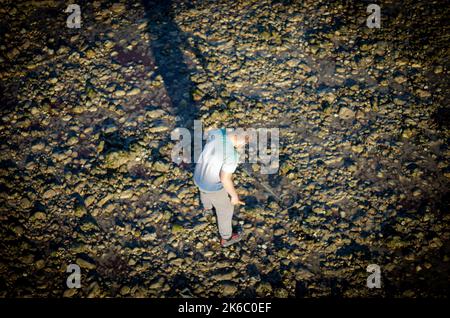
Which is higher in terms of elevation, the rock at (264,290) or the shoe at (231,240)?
the shoe at (231,240)

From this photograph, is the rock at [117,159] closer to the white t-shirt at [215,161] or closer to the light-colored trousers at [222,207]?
the light-colored trousers at [222,207]

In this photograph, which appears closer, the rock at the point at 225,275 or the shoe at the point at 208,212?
the rock at the point at 225,275

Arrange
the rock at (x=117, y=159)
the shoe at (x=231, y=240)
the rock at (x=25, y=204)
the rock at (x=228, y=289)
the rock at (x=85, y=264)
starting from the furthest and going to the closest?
the rock at (x=117, y=159)
the rock at (x=25, y=204)
the shoe at (x=231, y=240)
the rock at (x=85, y=264)
the rock at (x=228, y=289)

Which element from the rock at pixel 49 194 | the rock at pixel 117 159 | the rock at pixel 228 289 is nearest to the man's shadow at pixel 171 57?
the rock at pixel 117 159

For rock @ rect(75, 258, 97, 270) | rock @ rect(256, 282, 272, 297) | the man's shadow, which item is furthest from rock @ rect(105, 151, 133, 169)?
rock @ rect(256, 282, 272, 297)

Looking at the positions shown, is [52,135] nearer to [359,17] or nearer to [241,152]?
[241,152]

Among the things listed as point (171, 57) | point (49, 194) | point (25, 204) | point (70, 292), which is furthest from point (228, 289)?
point (171, 57)
